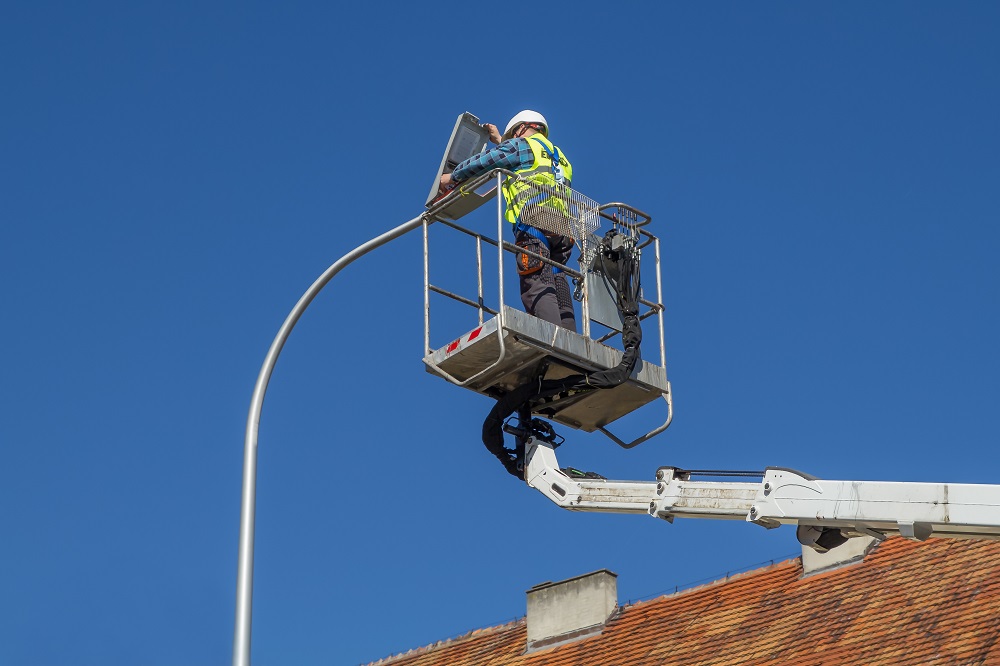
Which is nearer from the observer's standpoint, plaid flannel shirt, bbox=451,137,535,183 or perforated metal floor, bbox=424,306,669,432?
perforated metal floor, bbox=424,306,669,432

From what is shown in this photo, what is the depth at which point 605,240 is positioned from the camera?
51.6 feet

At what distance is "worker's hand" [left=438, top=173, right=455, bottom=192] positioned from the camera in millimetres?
15555

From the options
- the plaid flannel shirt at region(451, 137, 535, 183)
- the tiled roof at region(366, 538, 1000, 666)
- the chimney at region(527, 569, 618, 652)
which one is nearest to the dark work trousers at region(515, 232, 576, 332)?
the plaid flannel shirt at region(451, 137, 535, 183)

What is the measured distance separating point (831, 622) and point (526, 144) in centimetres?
835

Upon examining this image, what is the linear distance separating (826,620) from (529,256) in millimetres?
8008

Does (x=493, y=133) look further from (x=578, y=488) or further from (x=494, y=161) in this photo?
(x=578, y=488)

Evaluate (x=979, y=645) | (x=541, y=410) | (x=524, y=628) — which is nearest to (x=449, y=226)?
(x=541, y=410)

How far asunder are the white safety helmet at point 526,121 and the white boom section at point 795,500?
9.51 ft

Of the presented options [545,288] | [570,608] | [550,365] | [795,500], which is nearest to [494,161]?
[545,288]

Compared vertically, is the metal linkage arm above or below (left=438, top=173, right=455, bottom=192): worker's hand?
below

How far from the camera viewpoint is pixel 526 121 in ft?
53.2

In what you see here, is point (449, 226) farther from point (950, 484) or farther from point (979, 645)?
point (979, 645)

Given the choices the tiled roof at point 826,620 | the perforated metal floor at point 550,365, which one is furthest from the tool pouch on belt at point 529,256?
the tiled roof at point 826,620

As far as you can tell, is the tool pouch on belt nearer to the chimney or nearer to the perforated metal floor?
the perforated metal floor
